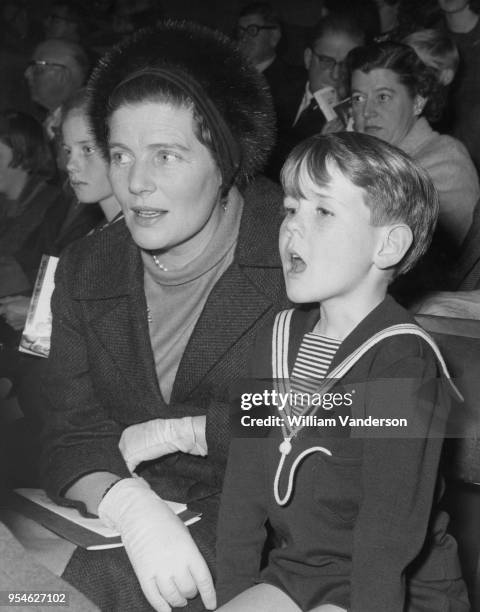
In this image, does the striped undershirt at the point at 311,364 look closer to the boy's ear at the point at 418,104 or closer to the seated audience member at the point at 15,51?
the boy's ear at the point at 418,104

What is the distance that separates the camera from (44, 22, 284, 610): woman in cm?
140

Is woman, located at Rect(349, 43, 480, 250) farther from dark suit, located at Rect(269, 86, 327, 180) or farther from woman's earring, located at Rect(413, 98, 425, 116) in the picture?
dark suit, located at Rect(269, 86, 327, 180)

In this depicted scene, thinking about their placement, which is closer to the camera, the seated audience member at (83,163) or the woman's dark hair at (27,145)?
the seated audience member at (83,163)

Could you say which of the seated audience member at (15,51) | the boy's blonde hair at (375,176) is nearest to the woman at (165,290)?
the boy's blonde hair at (375,176)

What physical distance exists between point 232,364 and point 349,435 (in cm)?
34

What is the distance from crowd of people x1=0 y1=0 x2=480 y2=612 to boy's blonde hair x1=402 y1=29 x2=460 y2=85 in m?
0.93

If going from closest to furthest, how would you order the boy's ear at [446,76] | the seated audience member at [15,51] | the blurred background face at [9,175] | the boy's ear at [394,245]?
the boy's ear at [394,245] < the boy's ear at [446,76] < the blurred background face at [9,175] < the seated audience member at [15,51]

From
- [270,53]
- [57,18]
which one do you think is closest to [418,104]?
[270,53]

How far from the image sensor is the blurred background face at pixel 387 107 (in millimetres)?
2600

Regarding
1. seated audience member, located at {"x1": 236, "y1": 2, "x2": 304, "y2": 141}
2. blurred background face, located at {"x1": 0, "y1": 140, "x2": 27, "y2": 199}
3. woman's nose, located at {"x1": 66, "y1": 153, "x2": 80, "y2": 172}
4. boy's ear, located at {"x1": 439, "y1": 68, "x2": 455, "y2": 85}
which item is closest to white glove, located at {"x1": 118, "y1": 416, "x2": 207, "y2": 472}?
woman's nose, located at {"x1": 66, "y1": 153, "x2": 80, "y2": 172}

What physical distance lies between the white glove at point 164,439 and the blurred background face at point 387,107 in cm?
144

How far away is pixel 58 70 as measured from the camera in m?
3.64

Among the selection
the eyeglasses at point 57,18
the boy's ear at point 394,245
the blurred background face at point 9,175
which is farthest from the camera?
the eyeglasses at point 57,18

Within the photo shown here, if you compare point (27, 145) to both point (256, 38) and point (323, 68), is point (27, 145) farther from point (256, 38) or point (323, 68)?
point (256, 38)
